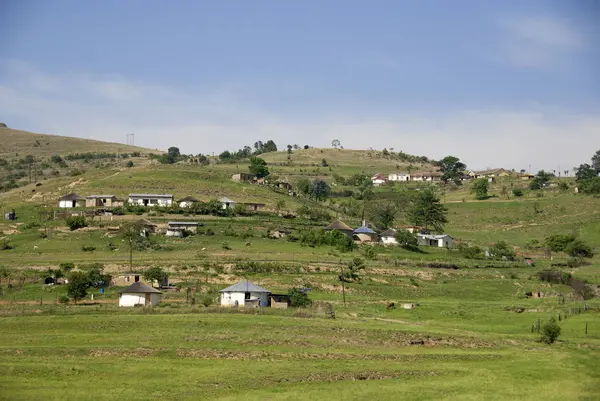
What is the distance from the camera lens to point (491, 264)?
8488cm

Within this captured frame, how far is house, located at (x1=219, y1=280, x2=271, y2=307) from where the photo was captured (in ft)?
187

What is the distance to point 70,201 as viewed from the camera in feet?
340

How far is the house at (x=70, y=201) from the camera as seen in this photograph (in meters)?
103

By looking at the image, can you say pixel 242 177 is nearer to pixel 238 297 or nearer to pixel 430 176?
pixel 430 176

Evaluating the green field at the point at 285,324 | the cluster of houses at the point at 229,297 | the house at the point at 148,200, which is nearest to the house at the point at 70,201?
the green field at the point at 285,324

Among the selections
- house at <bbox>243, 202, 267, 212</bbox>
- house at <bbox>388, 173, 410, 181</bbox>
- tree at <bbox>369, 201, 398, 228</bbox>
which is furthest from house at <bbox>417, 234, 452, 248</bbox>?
house at <bbox>388, 173, 410, 181</bbox>

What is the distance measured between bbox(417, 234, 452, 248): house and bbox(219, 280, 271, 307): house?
1834 inches

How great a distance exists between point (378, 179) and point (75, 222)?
3729 inches

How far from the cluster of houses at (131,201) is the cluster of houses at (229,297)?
151 ft

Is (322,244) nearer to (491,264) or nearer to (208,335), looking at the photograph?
(491,264)

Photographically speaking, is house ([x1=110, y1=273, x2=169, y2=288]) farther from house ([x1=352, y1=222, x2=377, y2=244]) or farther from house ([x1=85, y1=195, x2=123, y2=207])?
house ([x1=85, y1=195, x2=123, y2=207])

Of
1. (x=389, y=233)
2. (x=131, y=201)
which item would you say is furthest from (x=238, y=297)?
(x=131, y=201)

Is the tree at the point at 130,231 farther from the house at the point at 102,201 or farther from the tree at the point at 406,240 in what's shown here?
the tree at the point at 406,240

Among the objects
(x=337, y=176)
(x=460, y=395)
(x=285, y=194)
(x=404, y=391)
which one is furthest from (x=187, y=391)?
(x=337, y=176)
